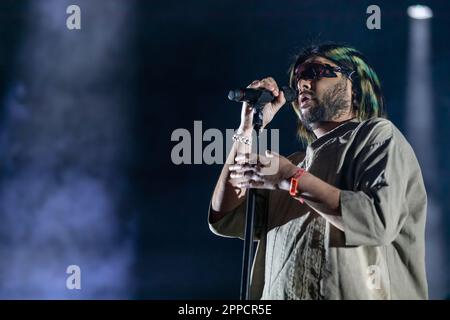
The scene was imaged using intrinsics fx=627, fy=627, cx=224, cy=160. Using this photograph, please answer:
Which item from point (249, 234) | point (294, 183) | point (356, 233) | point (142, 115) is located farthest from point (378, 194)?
point (142, 115)

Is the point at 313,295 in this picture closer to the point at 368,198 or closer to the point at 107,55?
the point at 368,198

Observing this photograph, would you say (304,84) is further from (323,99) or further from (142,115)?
(142,115)

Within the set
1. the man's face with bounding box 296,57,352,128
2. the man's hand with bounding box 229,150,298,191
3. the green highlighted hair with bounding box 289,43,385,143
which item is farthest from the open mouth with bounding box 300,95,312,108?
the man's hand with bounding box 229,150,298,191

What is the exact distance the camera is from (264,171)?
1666mm

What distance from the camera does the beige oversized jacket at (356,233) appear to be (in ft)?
5.50

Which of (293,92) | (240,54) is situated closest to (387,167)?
(293,92)

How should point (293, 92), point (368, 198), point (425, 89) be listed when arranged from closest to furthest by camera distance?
point (368, 198) < point (293, 92) < point (425, 89)

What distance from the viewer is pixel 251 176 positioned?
1678 mm

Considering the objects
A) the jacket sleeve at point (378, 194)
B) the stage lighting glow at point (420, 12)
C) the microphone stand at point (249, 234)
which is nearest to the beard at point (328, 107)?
the jacket sleeve at point (378, 194)

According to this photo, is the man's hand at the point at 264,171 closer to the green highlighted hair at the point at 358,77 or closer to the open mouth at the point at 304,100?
the open mouth at the point at 304,100

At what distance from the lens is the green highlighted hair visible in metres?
2.10

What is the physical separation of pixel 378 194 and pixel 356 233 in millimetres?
121

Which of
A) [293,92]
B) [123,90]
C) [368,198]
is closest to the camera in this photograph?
[368,198]

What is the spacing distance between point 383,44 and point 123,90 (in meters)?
1.04
